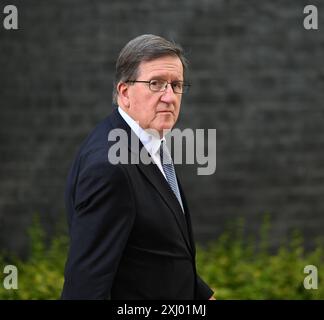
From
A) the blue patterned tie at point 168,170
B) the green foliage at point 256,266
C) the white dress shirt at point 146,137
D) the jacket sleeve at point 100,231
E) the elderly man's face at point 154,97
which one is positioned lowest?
the green foliage at point 256,266

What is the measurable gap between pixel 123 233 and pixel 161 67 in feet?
2.01

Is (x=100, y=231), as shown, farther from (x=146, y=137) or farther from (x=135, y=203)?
(x=146, y=137)

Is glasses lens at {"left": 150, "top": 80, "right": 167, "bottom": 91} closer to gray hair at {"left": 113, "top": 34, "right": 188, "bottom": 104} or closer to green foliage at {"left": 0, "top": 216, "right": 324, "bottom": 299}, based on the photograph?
gray hair at {"left": 113, "top": 34, "right": 188, "bottom": 104}

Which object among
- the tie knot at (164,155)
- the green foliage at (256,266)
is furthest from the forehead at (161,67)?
the green foliage at (256,266)

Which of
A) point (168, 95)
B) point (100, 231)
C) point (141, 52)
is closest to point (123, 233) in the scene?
point (100, 231)

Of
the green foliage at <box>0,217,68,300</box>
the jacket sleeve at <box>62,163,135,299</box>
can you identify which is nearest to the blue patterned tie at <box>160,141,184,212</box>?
the jacket sleeve at <box>62,163,135,299</box>

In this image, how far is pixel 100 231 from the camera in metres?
2.26

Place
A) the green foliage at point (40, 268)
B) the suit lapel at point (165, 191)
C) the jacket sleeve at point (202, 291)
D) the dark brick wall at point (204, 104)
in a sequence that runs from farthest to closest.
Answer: the dark brick wall at point (204, 104) < the green foliage at point (40, 268) < the jacket sleeve at point (202, 291) < the suit lapel at point (165, 191)

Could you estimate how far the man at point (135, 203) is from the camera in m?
2.25

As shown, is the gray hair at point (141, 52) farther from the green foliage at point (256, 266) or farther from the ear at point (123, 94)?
the green foliage at point (256, 266)

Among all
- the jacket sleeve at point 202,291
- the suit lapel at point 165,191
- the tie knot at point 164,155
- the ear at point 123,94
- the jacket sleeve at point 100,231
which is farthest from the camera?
the jacket sleeve at point 202,291

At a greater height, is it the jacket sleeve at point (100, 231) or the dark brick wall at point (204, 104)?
the dark brick wall at point (204, 104)
